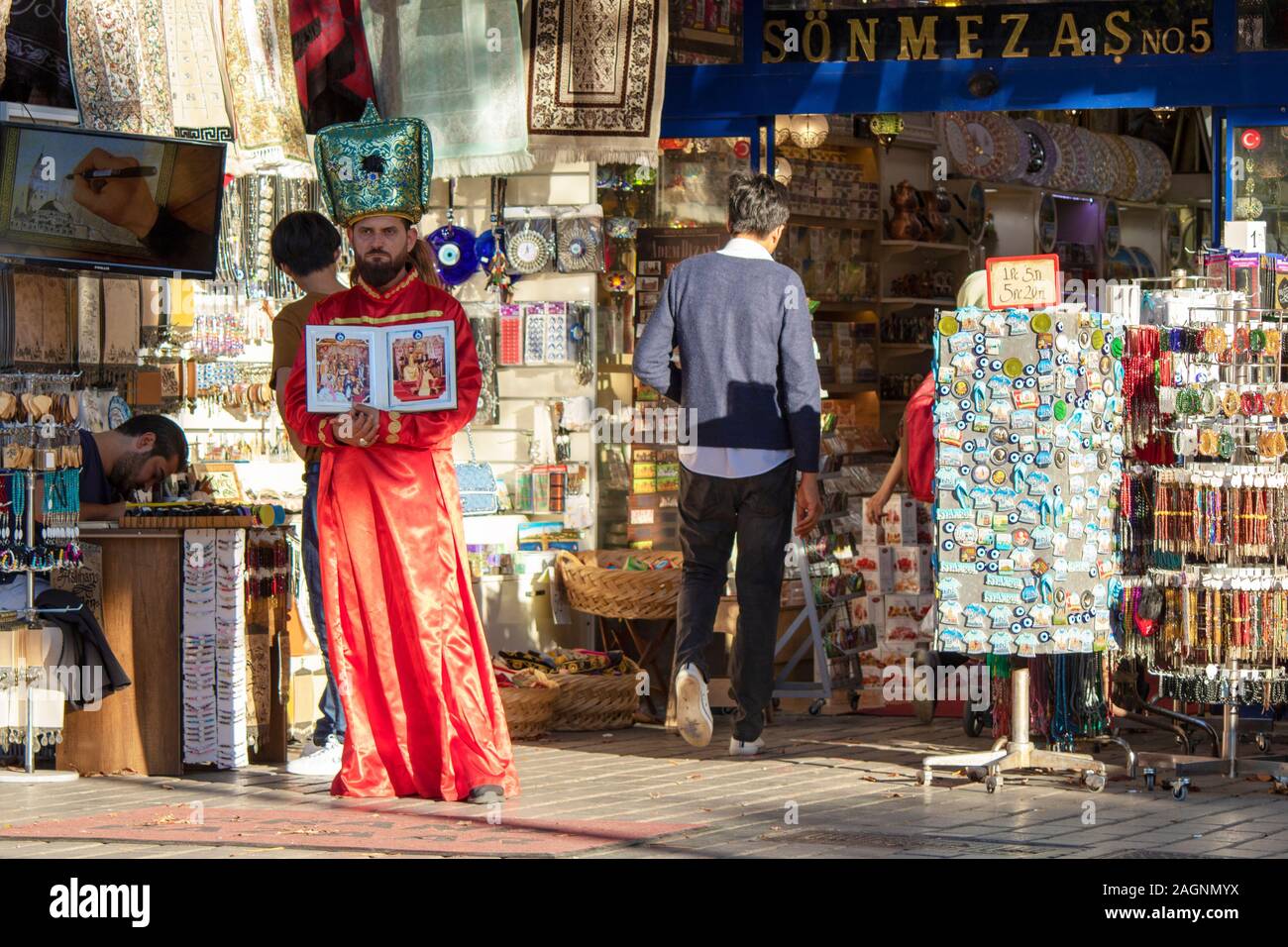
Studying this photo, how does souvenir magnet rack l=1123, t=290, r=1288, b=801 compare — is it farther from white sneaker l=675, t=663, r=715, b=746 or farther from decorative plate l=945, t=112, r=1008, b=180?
decorative plate l=945, t=112, r=1008, b=180

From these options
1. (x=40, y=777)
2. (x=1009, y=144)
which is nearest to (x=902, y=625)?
(x=1009, y=144)

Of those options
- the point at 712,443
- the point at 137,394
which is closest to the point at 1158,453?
the point at 712,443

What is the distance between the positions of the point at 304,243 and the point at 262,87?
60.5 inches

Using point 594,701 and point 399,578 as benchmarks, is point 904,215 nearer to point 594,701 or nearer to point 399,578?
point 594,701

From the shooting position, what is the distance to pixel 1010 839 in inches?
237

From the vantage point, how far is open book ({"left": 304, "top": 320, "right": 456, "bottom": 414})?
6727 mm

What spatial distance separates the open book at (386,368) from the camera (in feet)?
22.1

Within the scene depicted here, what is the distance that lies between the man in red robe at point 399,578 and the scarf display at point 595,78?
2.42 m

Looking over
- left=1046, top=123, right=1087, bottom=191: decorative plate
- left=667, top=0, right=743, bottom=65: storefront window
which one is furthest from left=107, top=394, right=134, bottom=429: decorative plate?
left=1046, top=123, right=1087, bottom=191: decorative plate

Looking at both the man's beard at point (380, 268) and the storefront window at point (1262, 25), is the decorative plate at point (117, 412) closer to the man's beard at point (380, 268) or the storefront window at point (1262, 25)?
the man's beard at point (380, 268)

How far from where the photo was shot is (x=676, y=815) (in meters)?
6.40

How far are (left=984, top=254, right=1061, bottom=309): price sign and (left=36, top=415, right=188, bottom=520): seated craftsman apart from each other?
302cm

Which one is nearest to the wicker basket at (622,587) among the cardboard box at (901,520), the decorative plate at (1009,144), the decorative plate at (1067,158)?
the cardboard box at (901,520)

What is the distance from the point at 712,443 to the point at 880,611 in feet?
6.30
